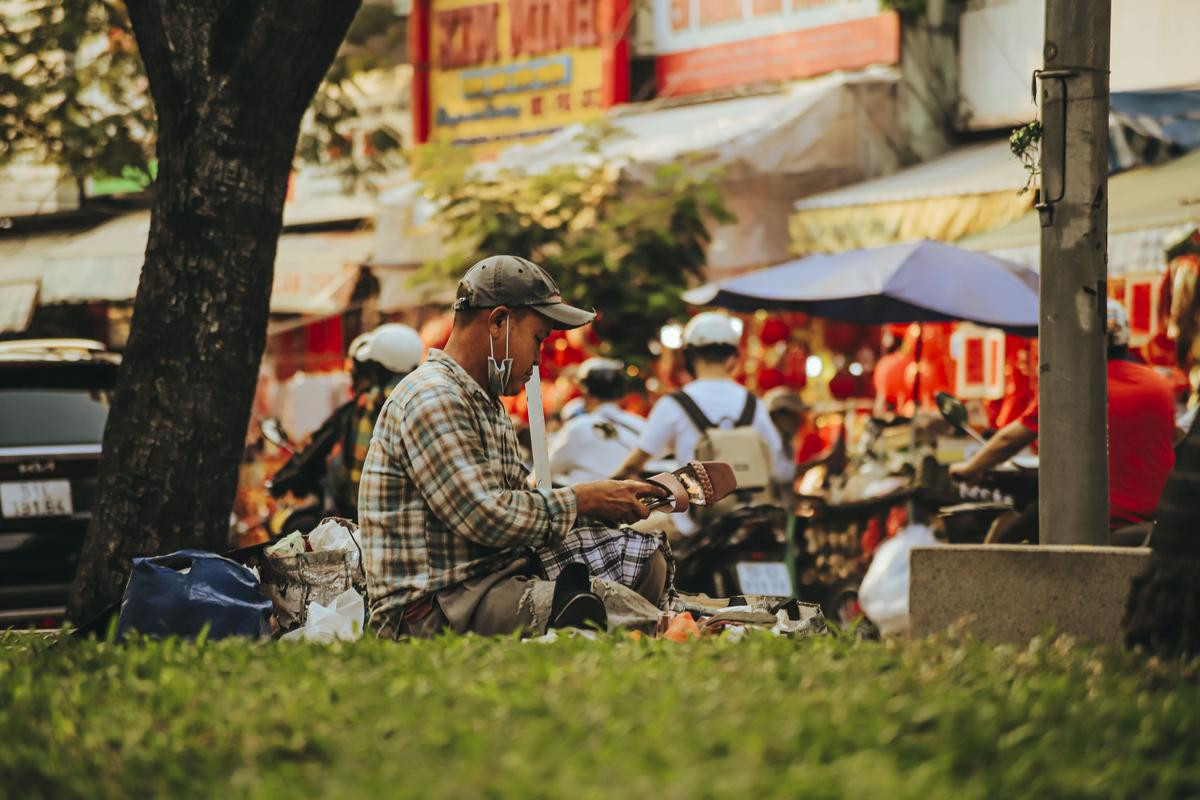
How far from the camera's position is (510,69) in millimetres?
21906

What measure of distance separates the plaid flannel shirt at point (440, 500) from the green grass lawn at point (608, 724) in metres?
0.99

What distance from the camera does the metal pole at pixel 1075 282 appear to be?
Answer: 5.50 meters

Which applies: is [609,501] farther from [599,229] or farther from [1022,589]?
[599,229]

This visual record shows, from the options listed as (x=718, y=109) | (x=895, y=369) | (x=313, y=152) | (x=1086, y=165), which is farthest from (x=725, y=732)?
(x=718, y=109)

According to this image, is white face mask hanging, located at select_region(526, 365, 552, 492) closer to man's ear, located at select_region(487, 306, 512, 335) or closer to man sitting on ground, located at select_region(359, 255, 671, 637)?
man sitting on ground, located at select_region(359, 255, 671, 637)

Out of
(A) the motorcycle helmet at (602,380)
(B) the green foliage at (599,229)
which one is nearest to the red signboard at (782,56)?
(B) the green foliage at (599,229)

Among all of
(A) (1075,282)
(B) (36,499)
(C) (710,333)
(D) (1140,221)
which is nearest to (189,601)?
(A) (1075,282)

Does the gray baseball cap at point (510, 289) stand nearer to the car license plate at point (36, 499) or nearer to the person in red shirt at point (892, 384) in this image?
the car license plate at point (36, 499)

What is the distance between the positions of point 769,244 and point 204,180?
1060cm

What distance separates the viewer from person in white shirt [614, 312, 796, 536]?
9.23 m

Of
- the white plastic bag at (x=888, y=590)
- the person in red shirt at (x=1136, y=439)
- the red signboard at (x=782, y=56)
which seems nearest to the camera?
the person in red shirt at (x=1136, y=439)

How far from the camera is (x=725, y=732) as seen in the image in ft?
9.80

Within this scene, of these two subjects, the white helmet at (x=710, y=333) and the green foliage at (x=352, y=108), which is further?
the green foliage at (x=352, y=108)

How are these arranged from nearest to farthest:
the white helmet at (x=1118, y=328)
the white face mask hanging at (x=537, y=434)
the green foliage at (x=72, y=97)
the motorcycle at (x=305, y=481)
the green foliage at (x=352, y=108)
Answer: the white face mask hanging at (x=537, y=434)
the white helmet at (x=1118, y=328)
the motorcycle at (x=305, y=481)
the green foliage at (x=72, y=97)
the green foliage at (x=352, y=108)
